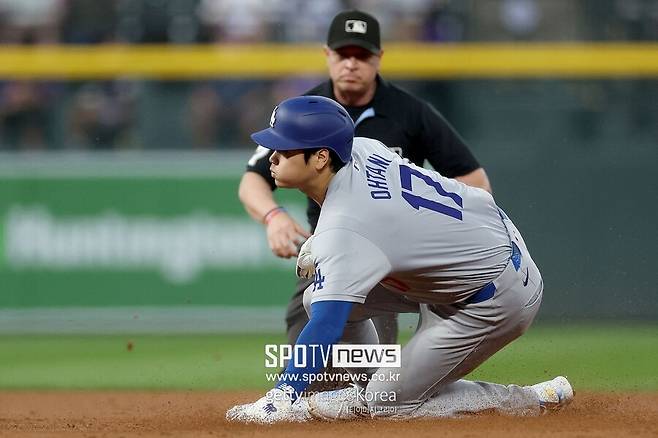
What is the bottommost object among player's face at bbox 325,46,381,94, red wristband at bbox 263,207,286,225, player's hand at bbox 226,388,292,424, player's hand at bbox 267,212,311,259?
player's hand at bbox 226,388,292,424

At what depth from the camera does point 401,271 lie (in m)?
4.90

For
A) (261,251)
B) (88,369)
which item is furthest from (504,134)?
(88,369)

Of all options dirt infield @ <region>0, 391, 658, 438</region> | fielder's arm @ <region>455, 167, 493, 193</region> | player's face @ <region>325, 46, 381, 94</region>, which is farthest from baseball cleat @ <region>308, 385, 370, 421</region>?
player's face @ <region>325, 46, 381, 94</region>

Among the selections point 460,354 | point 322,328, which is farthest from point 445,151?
point 322,328

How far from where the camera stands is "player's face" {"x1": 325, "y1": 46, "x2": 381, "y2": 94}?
6.08 metres

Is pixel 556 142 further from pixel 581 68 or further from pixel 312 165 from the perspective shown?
pixel 312 165

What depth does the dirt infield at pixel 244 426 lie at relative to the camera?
191 inches

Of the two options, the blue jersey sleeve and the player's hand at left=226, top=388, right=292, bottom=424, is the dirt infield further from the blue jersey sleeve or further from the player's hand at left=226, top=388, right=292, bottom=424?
the blue jersey sleeve

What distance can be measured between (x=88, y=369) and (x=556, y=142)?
5047 millimetres

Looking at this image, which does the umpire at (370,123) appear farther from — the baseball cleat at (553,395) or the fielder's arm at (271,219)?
the baseball cleat at (553,395)

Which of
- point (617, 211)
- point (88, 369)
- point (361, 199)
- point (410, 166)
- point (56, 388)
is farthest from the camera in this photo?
point (617, 211)

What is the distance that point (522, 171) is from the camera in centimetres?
1139

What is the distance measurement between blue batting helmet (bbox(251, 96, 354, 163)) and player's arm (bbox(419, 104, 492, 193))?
1382 mm

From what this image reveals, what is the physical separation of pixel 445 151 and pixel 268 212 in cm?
101
